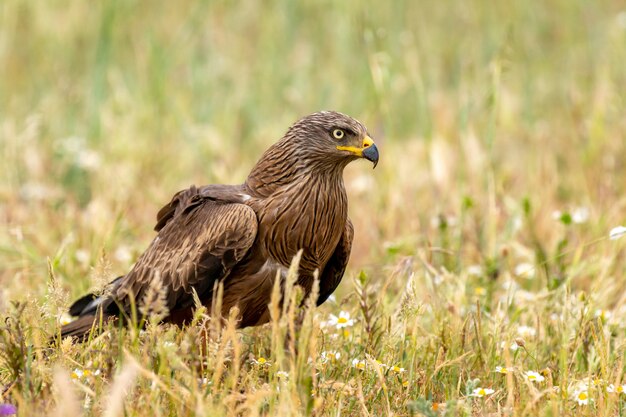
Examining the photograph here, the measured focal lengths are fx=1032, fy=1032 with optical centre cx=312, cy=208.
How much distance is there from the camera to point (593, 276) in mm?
5359

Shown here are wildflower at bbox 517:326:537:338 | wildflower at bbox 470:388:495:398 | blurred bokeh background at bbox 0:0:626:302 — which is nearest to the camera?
wildflower at bbox 470:388:495:398

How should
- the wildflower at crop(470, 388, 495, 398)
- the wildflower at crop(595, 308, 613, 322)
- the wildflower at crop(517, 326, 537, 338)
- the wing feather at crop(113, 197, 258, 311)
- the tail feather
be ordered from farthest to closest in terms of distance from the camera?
1. the tail feather
2. the wildflower at crop(517, 326, 537, 338)
3. the wildflower at crop(595, 308, 613, 322)
4. the wing feather at crop(113, 197, 258, 311)
5. the wildflower at crop(470, 388, 495, 398)

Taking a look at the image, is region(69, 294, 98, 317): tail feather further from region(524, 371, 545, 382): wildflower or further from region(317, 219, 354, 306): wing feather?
region(524, 371, 545, 382): wildflower

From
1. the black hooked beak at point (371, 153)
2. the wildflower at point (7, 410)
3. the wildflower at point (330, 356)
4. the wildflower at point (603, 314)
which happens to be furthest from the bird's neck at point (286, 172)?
the wildflower at point (7, 410)

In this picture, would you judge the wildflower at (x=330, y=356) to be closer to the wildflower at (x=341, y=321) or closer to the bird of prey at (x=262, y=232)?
the wildflower at (x=341, y=321)

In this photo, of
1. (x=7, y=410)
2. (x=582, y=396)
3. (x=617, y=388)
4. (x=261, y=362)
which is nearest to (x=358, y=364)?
(x=261, y=362)

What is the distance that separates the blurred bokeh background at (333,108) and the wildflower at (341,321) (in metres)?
0.99

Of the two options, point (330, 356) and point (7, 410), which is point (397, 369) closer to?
point (330, 356)

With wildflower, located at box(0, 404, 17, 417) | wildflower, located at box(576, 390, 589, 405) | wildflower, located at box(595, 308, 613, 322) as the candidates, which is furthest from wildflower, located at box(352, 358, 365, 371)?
wildflower, located at box(0, 404, 17, 417)

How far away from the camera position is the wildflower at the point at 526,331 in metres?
4.48

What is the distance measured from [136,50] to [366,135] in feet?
15.4

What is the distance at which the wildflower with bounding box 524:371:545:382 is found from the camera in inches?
147

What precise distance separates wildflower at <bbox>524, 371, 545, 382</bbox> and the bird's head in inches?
40.9

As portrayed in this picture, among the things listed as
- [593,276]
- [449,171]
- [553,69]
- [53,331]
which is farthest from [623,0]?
[53,331]
